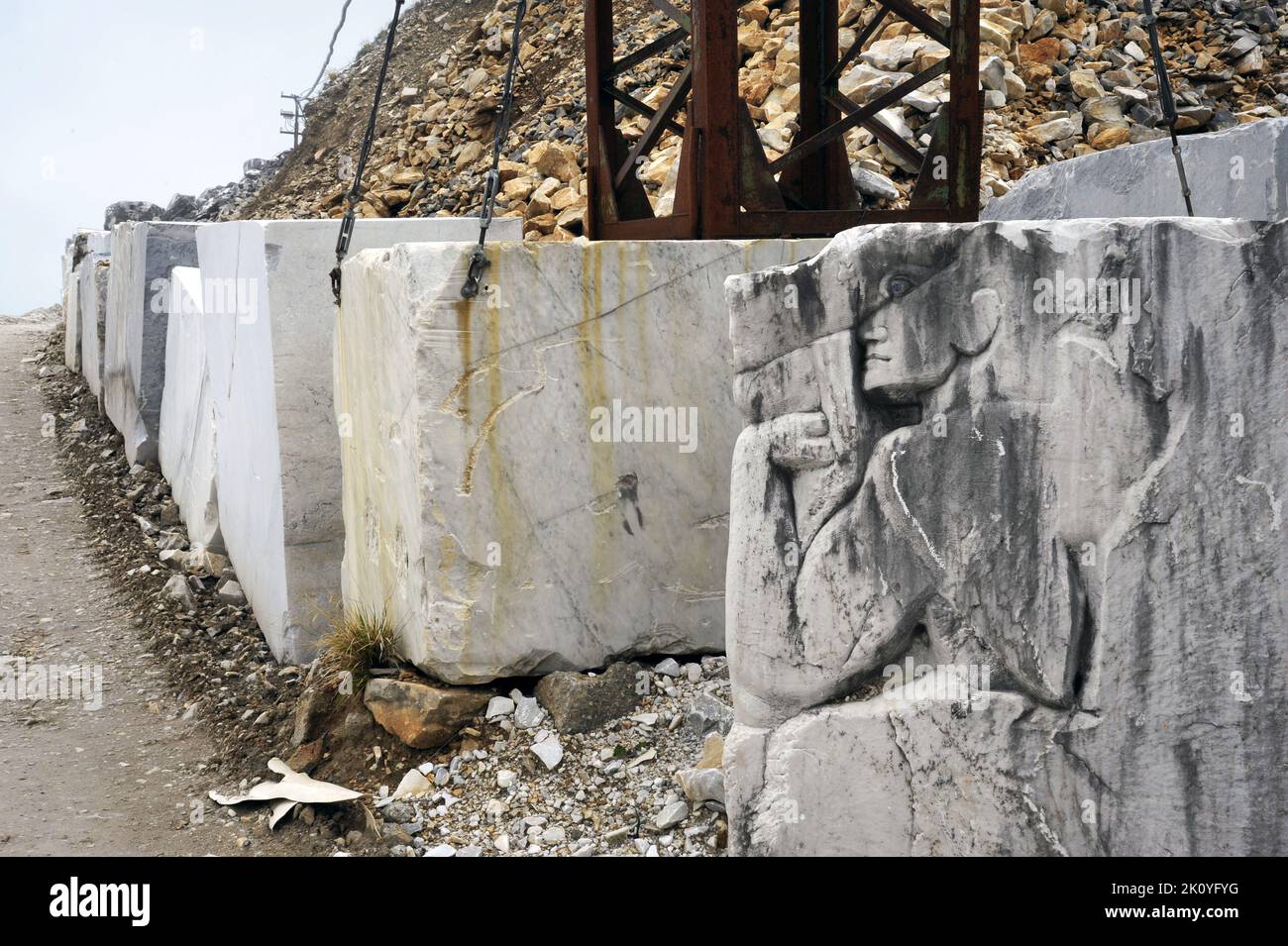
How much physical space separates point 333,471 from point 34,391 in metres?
7.35

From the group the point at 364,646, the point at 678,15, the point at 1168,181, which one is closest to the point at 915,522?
the point at 364,646

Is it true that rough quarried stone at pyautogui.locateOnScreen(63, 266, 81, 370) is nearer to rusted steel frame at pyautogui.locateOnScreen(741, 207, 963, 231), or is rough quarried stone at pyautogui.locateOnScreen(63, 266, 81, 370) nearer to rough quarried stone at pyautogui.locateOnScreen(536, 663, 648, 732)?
rusted steel frame at pyautogui.locateOnScreen(741, 207, 963, 231)

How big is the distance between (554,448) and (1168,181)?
358 cm

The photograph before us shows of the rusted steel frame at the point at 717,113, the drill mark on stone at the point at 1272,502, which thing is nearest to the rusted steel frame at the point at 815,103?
the rusted steel frame at the point at 717,113

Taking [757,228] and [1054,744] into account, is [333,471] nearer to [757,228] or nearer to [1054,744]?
[757,228]

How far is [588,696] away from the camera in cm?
379

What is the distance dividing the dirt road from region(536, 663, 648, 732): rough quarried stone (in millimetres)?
1032

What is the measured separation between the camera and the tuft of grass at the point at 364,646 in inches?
159

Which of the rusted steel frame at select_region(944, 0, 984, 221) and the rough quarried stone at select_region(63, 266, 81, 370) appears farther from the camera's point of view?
the rough quarried stone at select_region(63, 266, 81, 370)

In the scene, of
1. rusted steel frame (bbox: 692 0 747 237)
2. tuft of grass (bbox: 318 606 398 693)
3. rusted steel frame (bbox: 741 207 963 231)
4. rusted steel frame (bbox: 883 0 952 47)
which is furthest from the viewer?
rusted steel frame (bbox: 883 0 952 47)

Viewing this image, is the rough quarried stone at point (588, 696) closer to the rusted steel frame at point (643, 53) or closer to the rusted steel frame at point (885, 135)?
the rusted steel frame at point (885, 135)

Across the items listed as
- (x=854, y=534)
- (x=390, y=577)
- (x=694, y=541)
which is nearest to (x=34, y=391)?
(x=390, y=577)

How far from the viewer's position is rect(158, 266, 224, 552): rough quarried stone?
6379 millimetres

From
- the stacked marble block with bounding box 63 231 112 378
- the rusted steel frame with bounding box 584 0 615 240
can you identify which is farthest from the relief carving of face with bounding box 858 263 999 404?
the stacked marble block with bounding box 63 231 112 378
